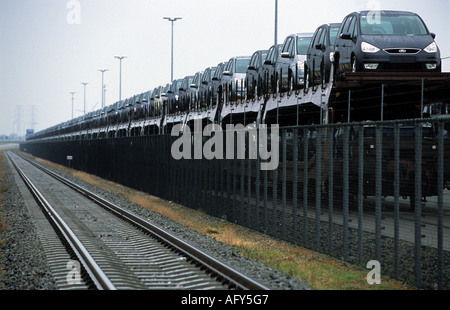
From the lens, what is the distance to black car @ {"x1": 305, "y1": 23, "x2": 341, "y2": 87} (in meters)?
16.5

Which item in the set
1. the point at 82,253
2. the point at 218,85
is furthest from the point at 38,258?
the point at 218,85

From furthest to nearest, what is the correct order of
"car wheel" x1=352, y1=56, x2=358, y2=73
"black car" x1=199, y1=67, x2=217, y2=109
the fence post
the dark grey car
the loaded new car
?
"black car" x1=199, y1=67, x2=217, y2=109
the dark grey car
the loaded new car
"car wheel" x1=352, y1=56, x2=358, y2=73
the fence post

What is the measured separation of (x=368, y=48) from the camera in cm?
1491

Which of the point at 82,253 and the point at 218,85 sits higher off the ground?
the point at 218,85

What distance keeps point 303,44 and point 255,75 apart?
3.15m

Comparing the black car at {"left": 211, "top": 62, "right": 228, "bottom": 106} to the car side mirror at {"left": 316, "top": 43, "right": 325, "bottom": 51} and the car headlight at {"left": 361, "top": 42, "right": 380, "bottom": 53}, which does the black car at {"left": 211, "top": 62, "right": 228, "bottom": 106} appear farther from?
the car headlight at {"left": 361, "top": 42, "right": 380, "bottom": 53}

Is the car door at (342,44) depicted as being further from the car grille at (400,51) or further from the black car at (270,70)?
the black car at (270,70)

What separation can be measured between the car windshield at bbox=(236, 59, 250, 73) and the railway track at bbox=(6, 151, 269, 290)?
7904 mm

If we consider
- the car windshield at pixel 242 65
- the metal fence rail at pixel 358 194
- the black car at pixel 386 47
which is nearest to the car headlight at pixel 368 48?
the black car at pixel 386 47

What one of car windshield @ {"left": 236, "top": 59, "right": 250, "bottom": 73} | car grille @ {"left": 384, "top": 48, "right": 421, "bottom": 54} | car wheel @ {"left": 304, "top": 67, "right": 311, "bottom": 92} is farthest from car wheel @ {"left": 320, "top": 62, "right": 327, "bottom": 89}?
car windshield @ {"left": 236, "top": 59, "right": 250, "bottom": 73}

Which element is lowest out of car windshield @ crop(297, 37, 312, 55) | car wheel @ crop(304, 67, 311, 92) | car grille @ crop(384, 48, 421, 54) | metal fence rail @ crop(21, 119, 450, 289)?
metal fence rail @ crop(21, 119, 450, 289)

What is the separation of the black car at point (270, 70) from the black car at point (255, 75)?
0.37m

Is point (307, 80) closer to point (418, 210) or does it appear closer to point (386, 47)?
point (386, 47)
